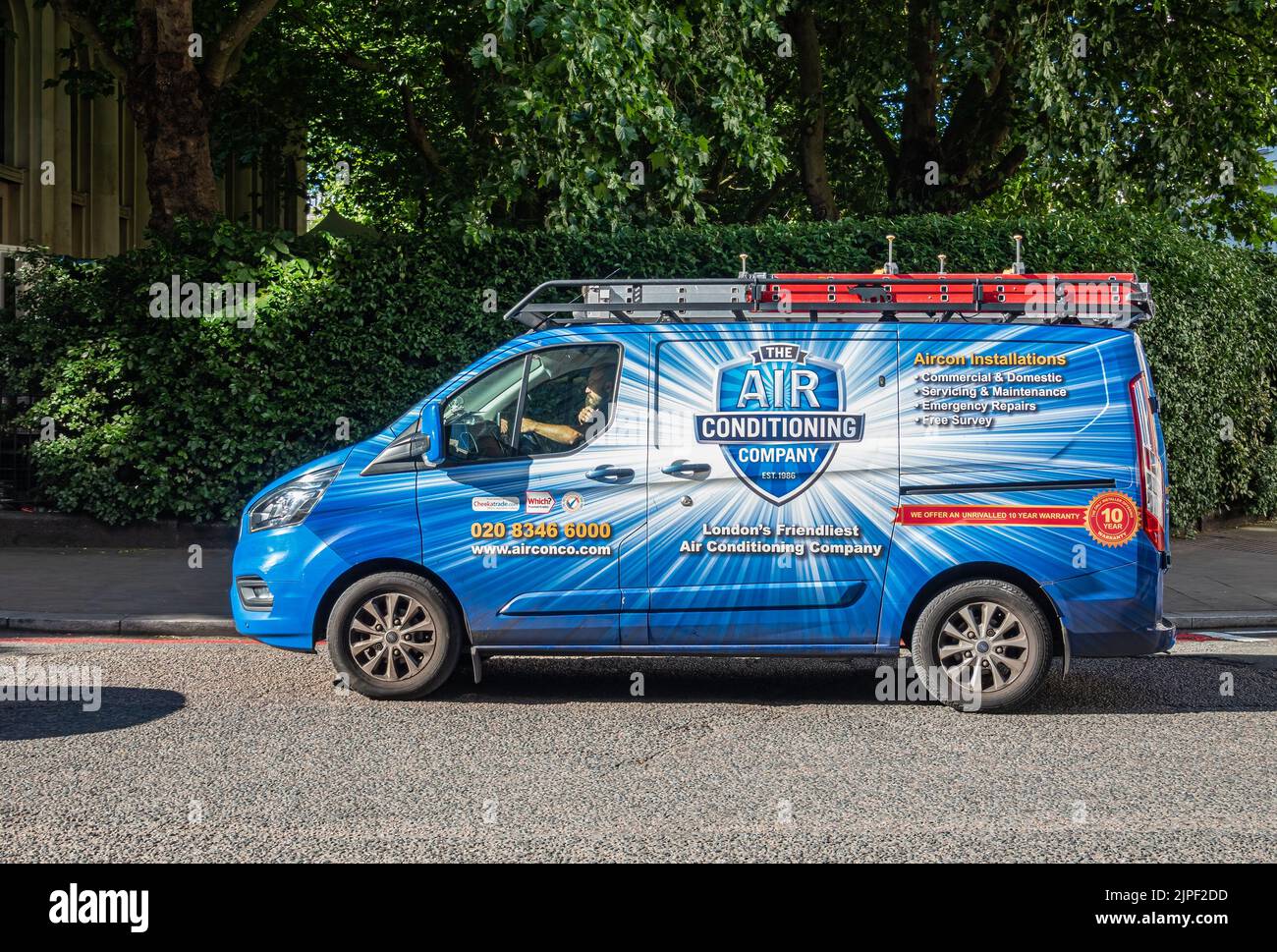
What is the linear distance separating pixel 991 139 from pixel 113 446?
41.9ft

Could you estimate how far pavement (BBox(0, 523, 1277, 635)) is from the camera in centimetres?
1004

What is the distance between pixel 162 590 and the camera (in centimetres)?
1135

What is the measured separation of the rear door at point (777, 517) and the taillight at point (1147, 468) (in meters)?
1.31

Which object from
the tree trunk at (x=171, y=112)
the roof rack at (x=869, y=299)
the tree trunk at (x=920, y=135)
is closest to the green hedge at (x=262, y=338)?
the tree trunk at (x=171, y=112)

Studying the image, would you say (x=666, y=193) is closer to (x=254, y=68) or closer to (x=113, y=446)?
(x=113, y=446)

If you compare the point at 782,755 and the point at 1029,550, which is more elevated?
the point at 1029,550

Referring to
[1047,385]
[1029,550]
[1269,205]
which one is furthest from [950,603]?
[1269,205]

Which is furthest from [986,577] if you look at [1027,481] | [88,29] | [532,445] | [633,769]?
[88,29]

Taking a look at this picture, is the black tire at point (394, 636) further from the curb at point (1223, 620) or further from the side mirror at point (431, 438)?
the curb at point (1223, 620)

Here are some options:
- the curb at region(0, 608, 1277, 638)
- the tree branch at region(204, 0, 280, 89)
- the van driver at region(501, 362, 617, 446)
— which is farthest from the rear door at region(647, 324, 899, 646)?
the tree branch at region(204, 0, 280, 89)

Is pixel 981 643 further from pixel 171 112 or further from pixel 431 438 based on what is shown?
pixel 171 112

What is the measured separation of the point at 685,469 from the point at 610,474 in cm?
40

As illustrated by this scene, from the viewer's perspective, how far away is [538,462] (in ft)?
24.4

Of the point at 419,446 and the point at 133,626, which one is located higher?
the point at 419,446
